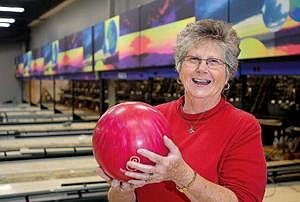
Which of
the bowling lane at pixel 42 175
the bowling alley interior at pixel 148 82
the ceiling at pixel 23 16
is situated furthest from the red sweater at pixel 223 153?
the ceiling at pixel 23 16

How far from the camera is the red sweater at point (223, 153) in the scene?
4.79 ft

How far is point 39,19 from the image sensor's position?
14836 millimetres

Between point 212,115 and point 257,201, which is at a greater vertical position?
point 212,115

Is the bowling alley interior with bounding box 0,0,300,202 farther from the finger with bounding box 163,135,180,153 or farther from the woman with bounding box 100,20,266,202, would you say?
the finger with bounding box 163,135,180,153

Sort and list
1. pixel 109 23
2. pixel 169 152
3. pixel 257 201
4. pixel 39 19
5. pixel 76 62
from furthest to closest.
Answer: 1. pixel 39 19
2. pixel 76 62
3. pixel 109 23
4. pixel 257 201
5. pixel 169 152

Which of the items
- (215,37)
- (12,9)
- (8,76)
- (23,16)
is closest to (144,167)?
(215,37)

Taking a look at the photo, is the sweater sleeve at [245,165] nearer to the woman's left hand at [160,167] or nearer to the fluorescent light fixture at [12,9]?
the woman's left hand at [160,167]

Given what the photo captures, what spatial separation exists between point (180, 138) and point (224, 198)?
1.05 feet

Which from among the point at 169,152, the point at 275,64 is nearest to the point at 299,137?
the point at 275,64

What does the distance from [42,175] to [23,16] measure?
1112 cm

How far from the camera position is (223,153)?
154 centimetres

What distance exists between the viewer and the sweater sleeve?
1.45 meters

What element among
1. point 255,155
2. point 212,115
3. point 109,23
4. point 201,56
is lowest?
point 255,155

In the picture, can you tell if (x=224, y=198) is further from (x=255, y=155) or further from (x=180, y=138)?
(x=180, y=138)
